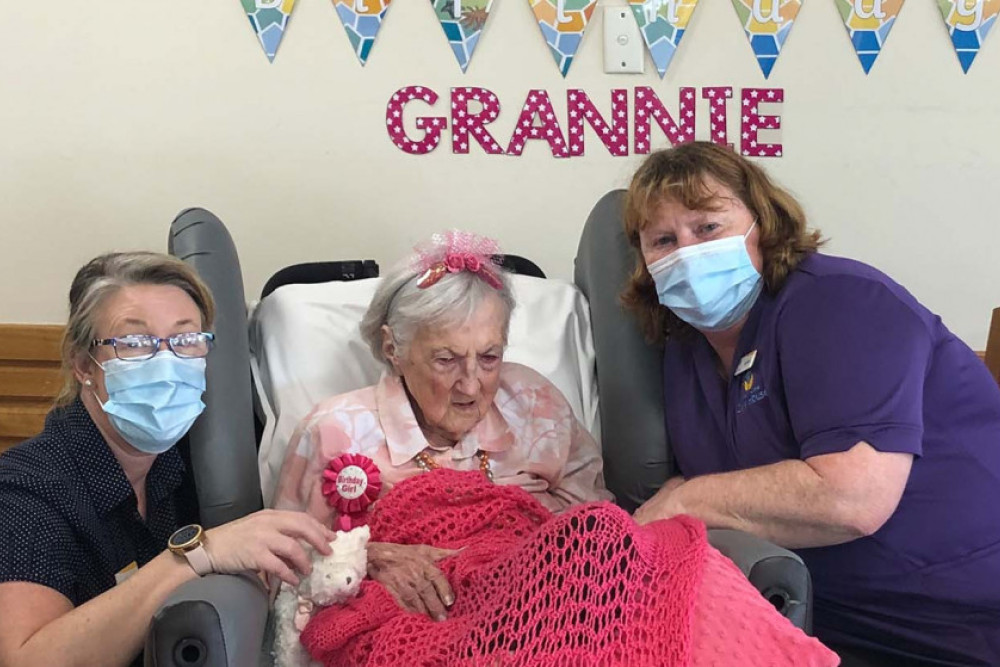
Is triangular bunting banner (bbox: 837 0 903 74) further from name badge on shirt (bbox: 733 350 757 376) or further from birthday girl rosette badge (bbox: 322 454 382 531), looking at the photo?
birthday girl rosette badge (bbox: 322 454 382 531)

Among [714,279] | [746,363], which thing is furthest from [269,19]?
A: [746,363]

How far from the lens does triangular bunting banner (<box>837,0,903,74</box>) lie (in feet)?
7.93

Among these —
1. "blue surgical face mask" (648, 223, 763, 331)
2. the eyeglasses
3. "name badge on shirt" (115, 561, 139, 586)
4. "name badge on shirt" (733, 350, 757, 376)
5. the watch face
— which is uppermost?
"blue surgical face mask" (648, 223, 763, 331)

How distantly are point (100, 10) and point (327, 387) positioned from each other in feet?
4.06

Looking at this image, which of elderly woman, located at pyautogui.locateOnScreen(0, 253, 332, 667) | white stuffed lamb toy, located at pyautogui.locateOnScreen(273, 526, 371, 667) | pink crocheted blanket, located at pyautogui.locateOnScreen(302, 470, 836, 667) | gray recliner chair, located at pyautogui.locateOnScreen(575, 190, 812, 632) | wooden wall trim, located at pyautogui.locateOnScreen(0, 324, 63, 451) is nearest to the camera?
pink crocheted blanket, located at pyautogui.locateOnScreen(302, 470, 836, 667)

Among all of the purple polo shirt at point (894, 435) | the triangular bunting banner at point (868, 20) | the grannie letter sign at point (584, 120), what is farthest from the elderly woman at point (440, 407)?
the triangular bunting banner at point (868, 20)

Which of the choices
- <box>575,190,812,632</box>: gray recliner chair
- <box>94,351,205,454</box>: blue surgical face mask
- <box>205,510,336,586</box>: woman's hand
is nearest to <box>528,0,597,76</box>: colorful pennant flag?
<box>575,190,812,632</box>: gray recliner chair

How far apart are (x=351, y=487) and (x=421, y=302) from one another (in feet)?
1.20

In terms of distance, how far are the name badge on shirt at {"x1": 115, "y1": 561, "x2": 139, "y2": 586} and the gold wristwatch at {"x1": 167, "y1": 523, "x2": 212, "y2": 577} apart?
7.4 inches

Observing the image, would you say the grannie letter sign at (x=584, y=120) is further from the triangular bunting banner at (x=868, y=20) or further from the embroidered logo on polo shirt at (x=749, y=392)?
the embroidered logo on polo shirt at (x=749, y=392)

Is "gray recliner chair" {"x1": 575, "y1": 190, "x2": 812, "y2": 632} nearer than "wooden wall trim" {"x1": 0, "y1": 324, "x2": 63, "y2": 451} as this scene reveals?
Yes

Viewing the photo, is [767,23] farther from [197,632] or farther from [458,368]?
[197,632]

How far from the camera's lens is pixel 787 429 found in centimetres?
160

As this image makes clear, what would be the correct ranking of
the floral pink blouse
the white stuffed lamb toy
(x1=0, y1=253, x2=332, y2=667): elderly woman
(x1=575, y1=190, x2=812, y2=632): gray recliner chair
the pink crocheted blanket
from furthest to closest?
(x1=575, y1=190, x2=812, y2=632): gray recliner chair < the floral pink blouse < the white stuffed lamb toy < (x1=0, y1=253, x2=332, y2=667): elderly woman < the pink crocheted blanket
